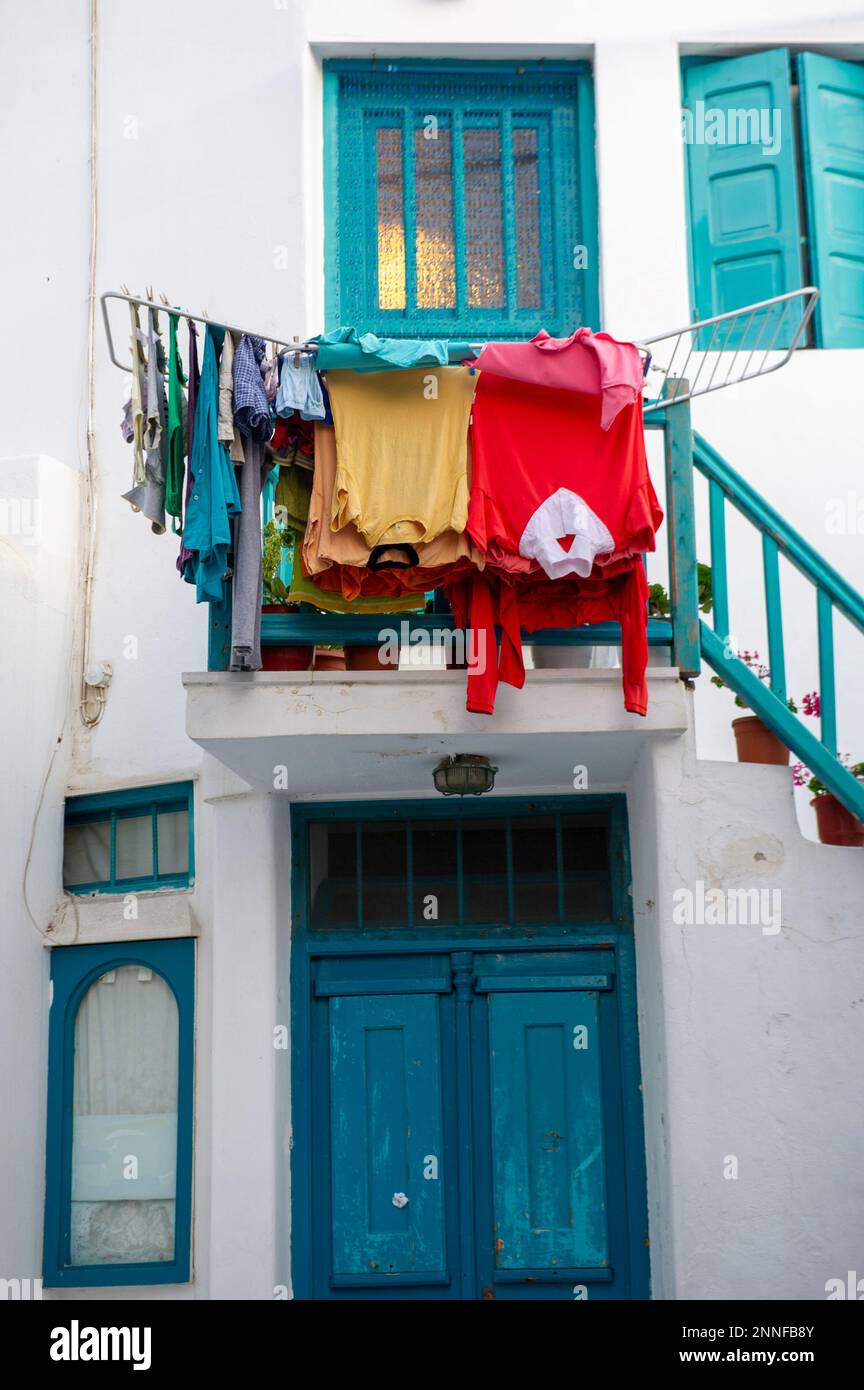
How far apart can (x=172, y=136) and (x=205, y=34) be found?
63 centimetres

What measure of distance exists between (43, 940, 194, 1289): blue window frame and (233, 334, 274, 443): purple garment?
274 cm

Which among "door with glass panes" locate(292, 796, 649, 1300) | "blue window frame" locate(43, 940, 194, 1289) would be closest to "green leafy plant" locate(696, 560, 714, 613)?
"door with glass panes" locate(292, 796, 649, 1300)

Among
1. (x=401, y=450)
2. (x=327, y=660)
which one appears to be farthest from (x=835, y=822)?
(x=401, y=450)

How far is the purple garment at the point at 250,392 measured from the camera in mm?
5871

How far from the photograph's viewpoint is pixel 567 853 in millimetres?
7383

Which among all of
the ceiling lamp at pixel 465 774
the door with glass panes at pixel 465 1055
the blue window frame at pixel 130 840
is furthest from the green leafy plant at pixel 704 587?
the blue window frame at pixel 130 840

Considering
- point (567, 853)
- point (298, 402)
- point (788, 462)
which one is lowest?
point (567, 853)

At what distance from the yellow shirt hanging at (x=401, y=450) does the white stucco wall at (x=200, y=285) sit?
178 cm

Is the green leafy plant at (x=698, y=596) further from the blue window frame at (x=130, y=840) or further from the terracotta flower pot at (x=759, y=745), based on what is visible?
the blue window frame at (x=130, y=840)

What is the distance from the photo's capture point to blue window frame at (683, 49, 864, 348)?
8.52 meters

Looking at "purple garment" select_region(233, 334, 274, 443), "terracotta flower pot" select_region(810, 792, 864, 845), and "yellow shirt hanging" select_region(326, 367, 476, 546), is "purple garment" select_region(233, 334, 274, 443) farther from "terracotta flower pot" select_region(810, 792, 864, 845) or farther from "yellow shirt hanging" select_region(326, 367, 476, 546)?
"terracotta flower pot" select_region(810, 792, 864, 845)
